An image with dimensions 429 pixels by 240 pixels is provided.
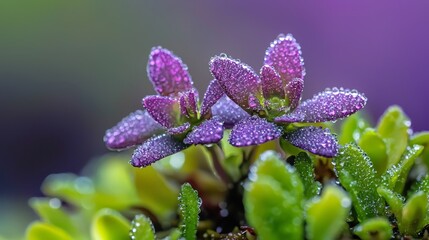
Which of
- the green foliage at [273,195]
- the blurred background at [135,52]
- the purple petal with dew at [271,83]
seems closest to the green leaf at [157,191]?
the green foliage at [273,195]

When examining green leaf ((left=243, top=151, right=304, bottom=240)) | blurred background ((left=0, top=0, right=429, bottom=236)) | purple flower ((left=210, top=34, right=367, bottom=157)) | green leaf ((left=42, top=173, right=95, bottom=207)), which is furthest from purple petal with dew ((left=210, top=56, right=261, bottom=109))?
blurred background ((left=0, top=0, right=429, bottom=236))

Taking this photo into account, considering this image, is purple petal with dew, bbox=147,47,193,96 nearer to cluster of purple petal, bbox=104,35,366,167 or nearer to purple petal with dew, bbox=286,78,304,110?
cluster of purple petal, bbox=104,35,366,167

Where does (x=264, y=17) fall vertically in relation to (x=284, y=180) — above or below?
above

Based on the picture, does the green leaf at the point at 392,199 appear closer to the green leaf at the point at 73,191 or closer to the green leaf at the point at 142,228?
the green leaf at the point at 142,228

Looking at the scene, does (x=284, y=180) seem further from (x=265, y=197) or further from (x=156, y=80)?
(x=156, y=80)

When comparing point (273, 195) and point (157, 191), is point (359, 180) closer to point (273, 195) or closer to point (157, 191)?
point (273, 195)

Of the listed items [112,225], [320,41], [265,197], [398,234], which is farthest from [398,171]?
[320,41]
